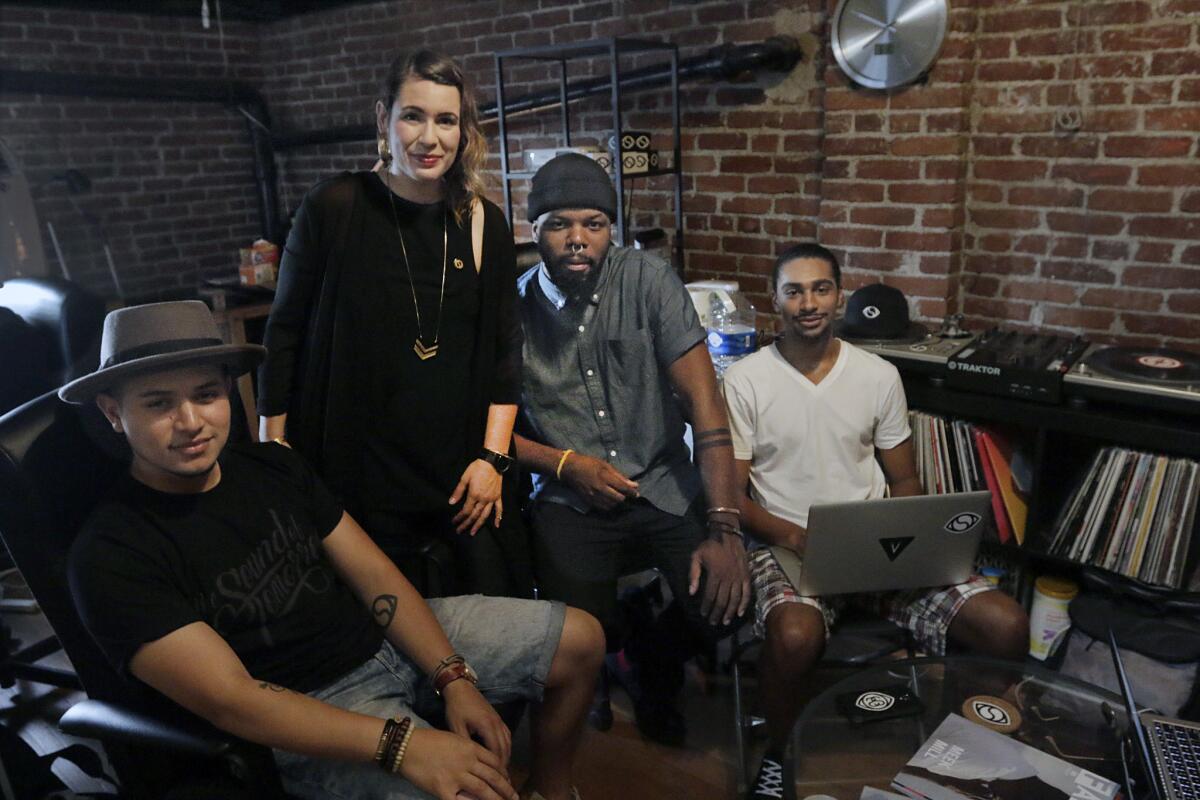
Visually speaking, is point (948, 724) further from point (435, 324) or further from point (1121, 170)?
point (1121, 170)

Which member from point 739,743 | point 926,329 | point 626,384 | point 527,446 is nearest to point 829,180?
point 926,329

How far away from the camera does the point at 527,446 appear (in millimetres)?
2043

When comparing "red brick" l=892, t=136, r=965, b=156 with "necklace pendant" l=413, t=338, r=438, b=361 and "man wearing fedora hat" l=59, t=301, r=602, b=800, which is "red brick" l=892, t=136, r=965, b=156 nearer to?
"necklace pendant" l=413, t=338, r=438, b=361

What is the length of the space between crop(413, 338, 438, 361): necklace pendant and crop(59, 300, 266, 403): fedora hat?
0.39 m

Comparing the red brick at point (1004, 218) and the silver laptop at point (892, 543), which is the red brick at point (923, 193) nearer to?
the red brick at point (1004, 218)

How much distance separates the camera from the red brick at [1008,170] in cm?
249

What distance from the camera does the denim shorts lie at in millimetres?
1339

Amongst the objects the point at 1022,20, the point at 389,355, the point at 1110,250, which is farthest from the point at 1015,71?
the point at 389,355

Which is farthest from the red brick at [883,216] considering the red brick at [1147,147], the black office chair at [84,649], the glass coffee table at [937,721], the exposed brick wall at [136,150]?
the exposed brick wall at [136,150]

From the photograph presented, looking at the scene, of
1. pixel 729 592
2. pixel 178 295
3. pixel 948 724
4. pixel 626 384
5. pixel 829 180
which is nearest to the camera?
pixel 948 724

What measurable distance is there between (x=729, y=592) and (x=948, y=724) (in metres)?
0.52

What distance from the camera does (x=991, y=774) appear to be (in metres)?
1.31

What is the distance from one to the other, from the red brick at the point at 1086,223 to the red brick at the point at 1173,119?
25 centimetres

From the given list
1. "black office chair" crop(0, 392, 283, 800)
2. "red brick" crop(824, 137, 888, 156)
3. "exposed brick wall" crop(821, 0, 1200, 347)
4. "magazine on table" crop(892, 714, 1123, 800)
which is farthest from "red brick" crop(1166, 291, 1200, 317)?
"black office chair" crop(0, 392, 283, 800)
